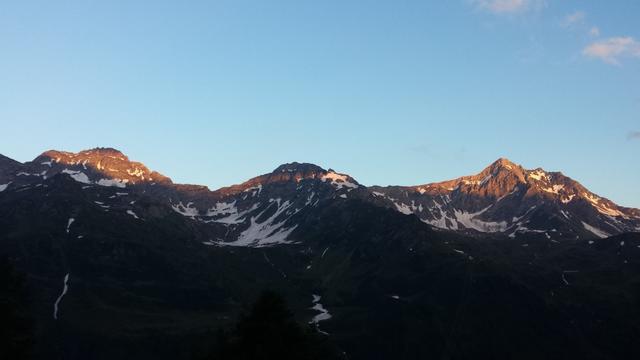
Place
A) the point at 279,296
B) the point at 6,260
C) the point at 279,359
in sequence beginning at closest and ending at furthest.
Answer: the point at 279,359 → the point at 279,296 → the point at 6,260

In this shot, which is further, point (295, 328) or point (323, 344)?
point (323, 344)

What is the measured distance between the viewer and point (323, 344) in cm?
5203

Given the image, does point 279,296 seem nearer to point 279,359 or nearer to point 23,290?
point 279,359

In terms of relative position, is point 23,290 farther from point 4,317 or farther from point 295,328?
point 295,328

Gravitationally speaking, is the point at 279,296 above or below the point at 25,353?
above

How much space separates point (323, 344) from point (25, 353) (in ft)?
79.4

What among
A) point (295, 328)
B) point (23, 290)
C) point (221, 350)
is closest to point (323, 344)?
point (295, 328)

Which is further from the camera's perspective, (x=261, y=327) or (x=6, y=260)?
(x=6, y=260)

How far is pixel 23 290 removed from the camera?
65812 millimetres

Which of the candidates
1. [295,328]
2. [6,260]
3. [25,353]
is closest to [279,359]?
[295,328]

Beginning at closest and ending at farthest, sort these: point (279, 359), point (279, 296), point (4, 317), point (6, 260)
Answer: point (279, 359), point (279, 296), point (4, 317), point (6, 260)

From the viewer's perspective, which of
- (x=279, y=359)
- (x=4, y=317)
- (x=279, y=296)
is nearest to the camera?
(x=279, y=359)

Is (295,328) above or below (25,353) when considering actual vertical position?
above

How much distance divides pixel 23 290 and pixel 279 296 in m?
28.5
